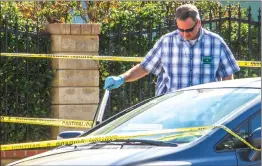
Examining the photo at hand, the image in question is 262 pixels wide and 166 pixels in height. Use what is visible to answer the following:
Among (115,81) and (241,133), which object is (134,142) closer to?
(241,133)

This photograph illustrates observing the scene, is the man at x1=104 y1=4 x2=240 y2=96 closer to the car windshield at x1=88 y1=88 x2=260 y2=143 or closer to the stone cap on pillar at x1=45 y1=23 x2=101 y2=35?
the car windshield at x1=88 y1=88 x2=260 y2=143

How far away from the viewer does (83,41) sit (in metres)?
11.0

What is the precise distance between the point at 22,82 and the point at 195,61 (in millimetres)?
3527

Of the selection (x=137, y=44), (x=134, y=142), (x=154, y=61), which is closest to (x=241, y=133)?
(x=134, y=142)

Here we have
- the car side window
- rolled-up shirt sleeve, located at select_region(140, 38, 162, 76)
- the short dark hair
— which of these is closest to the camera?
the car side window

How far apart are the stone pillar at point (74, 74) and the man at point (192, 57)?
10.8 feet

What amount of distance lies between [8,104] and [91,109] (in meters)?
1.07

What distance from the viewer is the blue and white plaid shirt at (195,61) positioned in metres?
7.66

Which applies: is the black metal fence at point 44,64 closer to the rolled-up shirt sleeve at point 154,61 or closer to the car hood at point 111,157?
the rolled-up shirt sleeve at point 154,61

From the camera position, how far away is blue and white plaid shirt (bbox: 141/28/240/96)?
7664 mm

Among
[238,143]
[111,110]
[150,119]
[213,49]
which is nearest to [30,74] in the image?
[111,110]

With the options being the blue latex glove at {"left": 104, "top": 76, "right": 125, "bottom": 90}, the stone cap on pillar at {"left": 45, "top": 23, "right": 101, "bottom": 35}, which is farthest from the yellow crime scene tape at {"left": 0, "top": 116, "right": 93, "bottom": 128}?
the blue latex glove at {"left": 104, "top": 76, "right": 125, "bottom": 90}

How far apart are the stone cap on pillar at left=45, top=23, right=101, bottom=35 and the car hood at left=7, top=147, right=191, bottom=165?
18.0 ft

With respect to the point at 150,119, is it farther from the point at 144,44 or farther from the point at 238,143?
the point at 144,44
